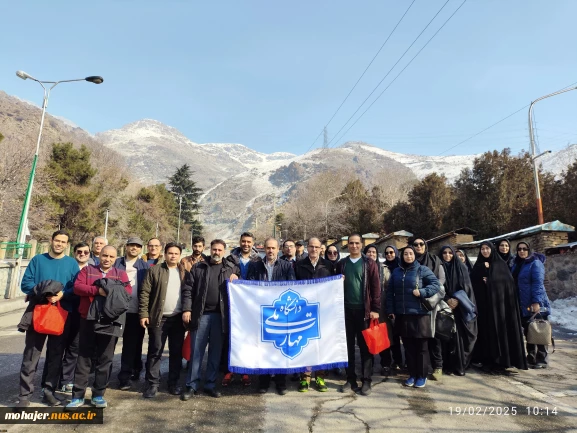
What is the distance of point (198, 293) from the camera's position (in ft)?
15.0

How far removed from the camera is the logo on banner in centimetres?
464

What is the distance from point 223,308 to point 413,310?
2.55 metres

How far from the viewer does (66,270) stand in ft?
14.0

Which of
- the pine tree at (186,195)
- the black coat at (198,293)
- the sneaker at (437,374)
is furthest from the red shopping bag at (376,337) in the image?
the pine tree at (186,195)

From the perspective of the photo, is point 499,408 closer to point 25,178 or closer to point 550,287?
point 550,287

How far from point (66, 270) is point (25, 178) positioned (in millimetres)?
26647

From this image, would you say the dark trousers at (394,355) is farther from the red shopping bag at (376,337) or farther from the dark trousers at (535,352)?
the dark trousers at (535,352)

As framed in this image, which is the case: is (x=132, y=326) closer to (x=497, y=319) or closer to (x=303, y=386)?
(x=303, y=386)

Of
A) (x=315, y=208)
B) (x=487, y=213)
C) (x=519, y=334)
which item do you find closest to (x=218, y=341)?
(x=519, y=334)

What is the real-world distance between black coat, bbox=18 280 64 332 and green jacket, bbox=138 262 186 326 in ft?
3.01

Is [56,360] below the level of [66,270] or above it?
below

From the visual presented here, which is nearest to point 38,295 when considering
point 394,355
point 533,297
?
point 394,355

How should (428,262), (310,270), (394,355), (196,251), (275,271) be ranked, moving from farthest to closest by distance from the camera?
1. (196,251)
2. (394,355)
3. (428,262)
4. (310,270)
5. (275,271)

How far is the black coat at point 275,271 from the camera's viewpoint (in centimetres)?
496
